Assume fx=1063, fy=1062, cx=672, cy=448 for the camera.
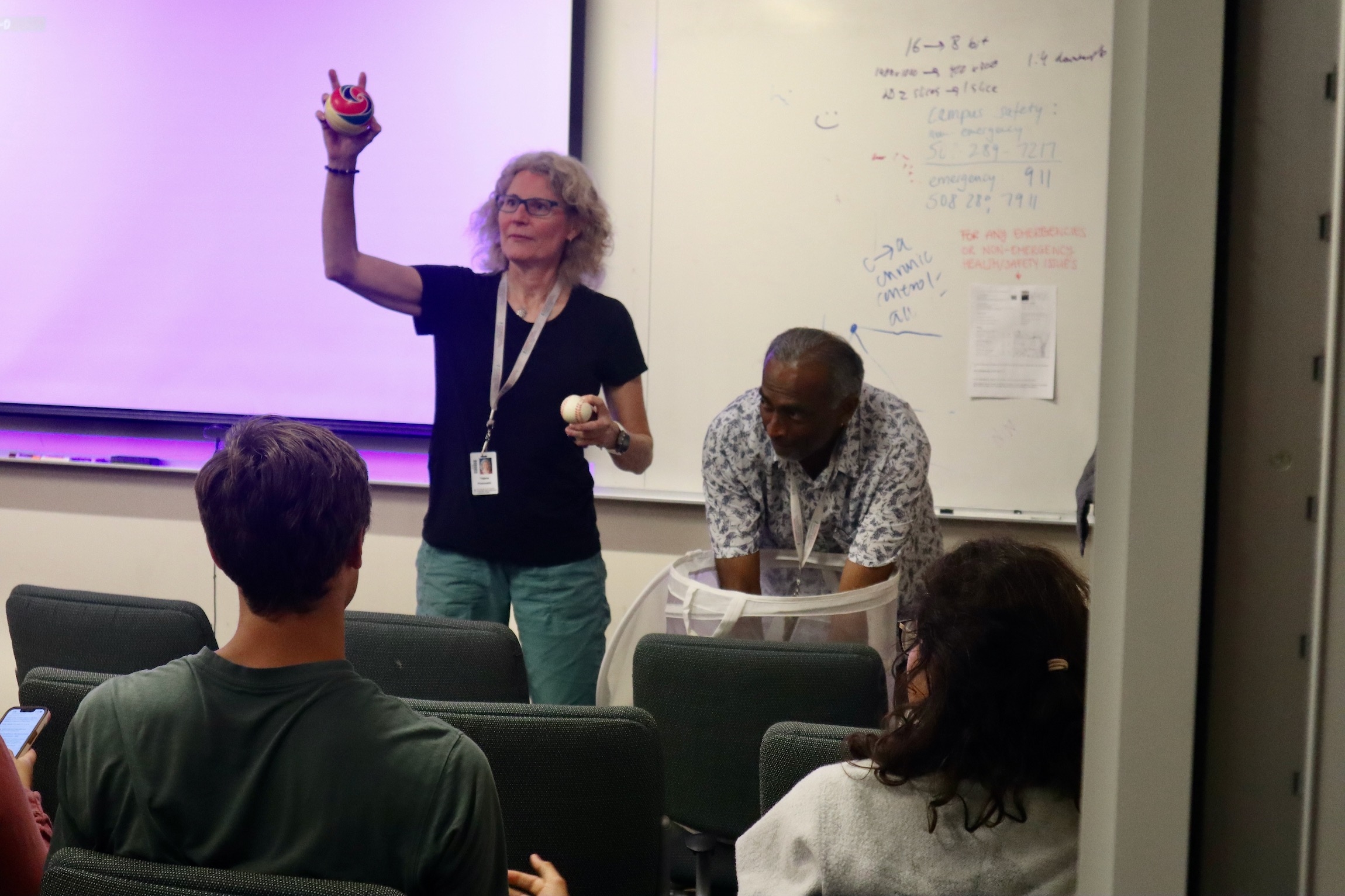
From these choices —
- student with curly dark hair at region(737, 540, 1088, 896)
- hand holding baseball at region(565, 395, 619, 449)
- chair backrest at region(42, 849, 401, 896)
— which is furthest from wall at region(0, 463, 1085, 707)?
chair backrest at region(42, 849, 401, 896)

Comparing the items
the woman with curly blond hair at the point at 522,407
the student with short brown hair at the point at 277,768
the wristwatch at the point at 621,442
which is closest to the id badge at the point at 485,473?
the woman with curly blond hair at the point at 522,407

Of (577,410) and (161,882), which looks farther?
(577,410)

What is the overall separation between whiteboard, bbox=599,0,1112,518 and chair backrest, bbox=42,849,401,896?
103 inches

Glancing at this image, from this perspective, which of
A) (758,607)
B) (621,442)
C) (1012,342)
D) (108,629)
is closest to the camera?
(108,629)

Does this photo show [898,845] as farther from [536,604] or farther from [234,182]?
[234,182]

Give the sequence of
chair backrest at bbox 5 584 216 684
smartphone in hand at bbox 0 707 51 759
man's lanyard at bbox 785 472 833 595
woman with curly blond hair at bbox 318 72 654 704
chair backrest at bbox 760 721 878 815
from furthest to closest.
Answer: woman with curly blond hair at bbox 318 72 654 704 → man's lanyard at bbox 785 472 833 595 → chair backrest at bbox 5 584 216 684 → smartphone in hand at bbox 0 707 51 759 → chair backrest at bbox 760 721 878 815

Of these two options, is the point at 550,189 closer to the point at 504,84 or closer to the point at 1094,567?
the point at 504,84

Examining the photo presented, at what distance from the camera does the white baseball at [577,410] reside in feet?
7.30

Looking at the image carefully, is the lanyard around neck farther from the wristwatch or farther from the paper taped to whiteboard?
the paper taped to whiteboard

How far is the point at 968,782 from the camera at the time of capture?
1.04 m

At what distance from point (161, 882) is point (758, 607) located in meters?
1.28

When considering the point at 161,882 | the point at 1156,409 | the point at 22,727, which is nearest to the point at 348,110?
the point at 22,727

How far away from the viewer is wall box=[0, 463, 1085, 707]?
3414 millimetres

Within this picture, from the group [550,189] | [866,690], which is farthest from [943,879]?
[550,189]
